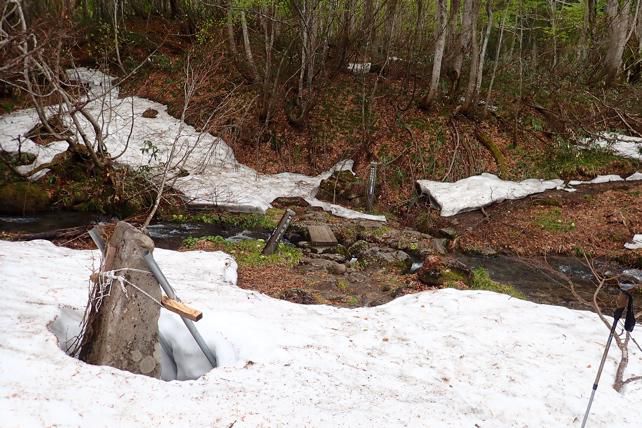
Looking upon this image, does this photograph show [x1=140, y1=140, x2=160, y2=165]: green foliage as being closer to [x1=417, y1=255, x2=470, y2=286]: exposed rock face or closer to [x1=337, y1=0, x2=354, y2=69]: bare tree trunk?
[x1=417, y1=255, x2=470, y2=286]: exposed rock face

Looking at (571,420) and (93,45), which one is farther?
(93,45)

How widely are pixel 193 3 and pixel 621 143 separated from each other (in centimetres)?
2036

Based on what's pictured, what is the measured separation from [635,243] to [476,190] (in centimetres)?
441

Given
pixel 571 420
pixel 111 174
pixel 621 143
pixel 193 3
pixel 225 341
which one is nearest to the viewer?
pixel 571 420

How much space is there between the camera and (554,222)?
477 inches

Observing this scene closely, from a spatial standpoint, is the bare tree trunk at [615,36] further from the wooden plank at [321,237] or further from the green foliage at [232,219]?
the green foliage at [232,219]

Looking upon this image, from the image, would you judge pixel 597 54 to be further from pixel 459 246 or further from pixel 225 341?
pixel 225 341

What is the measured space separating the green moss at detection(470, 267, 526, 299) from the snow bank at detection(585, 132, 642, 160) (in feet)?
31.8

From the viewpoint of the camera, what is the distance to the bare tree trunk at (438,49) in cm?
1479

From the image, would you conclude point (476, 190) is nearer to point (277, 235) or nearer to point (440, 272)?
point (440, 272)

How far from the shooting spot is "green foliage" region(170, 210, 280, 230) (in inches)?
468

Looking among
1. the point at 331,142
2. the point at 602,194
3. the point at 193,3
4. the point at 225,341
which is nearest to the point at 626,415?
the point at 225,341

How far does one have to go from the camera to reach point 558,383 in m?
4.63

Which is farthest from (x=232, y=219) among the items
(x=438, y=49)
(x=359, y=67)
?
(x=359, y=67)
